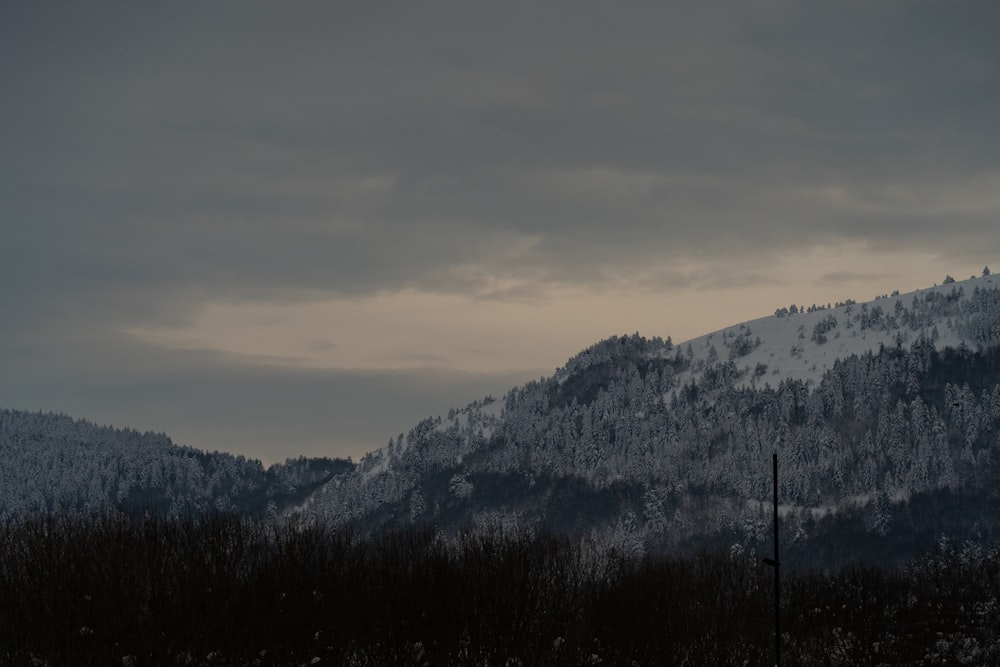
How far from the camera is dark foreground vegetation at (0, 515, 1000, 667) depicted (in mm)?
56625

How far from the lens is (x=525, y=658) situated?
6450 cm

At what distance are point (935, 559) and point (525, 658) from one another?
473 ft

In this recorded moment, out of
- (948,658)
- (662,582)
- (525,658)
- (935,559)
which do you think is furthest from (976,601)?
(525,658)

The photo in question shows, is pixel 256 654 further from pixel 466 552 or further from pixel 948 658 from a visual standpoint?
pixel 948 658

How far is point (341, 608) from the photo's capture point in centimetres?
6619

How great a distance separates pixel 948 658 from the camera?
289 ft

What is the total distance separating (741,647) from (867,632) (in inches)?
1459

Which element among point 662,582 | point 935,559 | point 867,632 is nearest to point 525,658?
point 662,582

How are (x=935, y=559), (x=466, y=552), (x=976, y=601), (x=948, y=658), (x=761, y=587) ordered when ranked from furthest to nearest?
(x=935, y=559), (x=976, y=601), (x=761, y=587), (x=948, y=658), (x=466, y=552)

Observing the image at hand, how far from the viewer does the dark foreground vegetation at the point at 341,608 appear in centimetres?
5662

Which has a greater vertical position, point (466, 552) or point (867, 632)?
point (466, 552)

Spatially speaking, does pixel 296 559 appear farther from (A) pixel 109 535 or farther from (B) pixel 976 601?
(B) pixel 976 601

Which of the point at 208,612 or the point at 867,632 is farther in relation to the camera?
the point at 867,632

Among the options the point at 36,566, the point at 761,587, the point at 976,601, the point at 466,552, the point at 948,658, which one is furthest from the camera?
the point at 976,601
